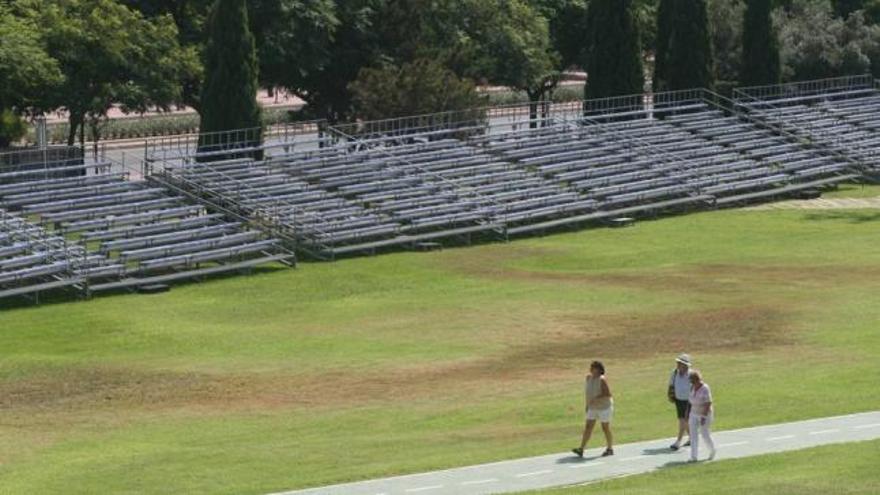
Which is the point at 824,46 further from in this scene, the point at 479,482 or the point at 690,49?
the point at 479,482

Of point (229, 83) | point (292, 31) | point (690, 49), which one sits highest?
point (292, 31)

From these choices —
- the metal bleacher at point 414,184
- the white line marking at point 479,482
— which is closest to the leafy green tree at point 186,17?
the metal bleacher at point 414,184

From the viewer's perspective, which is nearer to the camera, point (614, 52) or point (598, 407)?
point (598, 407)

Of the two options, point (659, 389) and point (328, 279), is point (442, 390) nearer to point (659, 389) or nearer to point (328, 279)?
point (659, 389)

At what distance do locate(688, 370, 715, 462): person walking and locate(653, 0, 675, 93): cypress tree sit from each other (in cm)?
5256

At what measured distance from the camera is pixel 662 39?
8431 cm

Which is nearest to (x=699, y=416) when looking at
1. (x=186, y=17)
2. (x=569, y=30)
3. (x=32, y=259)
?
(x=32, y=259)

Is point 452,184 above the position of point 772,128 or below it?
below

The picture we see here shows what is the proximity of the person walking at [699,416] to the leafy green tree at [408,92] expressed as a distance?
45.0 meters

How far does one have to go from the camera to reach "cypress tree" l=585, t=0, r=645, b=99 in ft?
261

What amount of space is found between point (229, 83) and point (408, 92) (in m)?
10.7

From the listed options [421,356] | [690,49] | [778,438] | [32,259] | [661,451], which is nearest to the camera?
[661,451]

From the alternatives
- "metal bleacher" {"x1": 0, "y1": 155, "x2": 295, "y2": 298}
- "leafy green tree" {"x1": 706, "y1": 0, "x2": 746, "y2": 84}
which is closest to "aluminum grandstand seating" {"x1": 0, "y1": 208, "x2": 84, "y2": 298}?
"metal bleacher" {"x1": 0, "y1": 155, "x2": 295, "y2": 298}

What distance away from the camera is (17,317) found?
5025 cm
